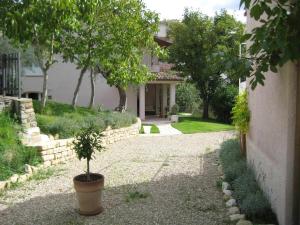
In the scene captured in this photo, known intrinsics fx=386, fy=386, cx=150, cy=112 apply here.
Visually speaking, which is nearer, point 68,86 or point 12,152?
point 12,152

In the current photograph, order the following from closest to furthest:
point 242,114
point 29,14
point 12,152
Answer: point 29,14
point 12,152
point 242,114

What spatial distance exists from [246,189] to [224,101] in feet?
65.2

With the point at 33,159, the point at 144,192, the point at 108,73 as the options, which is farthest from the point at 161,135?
the point at 144,192

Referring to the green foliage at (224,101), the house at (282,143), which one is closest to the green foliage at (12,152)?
the house at (282,143)

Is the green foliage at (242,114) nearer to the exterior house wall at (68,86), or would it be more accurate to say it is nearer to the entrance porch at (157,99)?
the entrance porch at (157,99)

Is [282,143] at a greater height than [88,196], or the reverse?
[282,143]

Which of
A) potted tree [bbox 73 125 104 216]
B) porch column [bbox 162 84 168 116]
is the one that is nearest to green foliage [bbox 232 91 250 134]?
potted tree [bbox 73 125 104 216]

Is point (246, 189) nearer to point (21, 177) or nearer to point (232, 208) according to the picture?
point (232, 208)

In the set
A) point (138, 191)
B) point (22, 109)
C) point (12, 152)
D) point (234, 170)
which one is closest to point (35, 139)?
point (22, 109)

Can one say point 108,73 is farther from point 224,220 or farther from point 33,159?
point 224,220

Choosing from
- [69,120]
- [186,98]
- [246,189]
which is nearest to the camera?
[246,189]

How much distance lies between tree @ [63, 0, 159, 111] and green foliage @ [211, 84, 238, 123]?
407 inches

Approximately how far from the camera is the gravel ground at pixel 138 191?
21.0ft

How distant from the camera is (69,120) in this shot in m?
13.0
